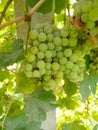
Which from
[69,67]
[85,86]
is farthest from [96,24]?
[85,86]

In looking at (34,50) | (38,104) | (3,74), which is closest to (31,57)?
(34,50)

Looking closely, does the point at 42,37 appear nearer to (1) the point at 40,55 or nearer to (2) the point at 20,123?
(1) the point at 40,55

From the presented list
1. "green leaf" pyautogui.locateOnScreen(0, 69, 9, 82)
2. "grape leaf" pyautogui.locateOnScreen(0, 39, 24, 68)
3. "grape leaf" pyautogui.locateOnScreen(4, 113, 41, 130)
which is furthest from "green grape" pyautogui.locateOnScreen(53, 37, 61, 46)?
"green leaf" pyautogui.locateOnScreen(0, 69, 9, 82)

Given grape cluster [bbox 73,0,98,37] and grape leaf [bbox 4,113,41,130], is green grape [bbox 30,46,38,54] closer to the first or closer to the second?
grape cluster [bbox 73,0,98,37]

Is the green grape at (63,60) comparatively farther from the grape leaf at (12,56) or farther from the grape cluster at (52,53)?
the grape leaf at (12,56)

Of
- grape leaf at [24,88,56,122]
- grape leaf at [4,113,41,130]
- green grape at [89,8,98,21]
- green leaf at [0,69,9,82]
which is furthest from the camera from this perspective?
green leaf at [0,69,9,82]

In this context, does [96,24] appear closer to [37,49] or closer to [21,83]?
[37,49]

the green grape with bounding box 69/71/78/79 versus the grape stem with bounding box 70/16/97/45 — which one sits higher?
the grape stem with bounding box 70/16/97/45
